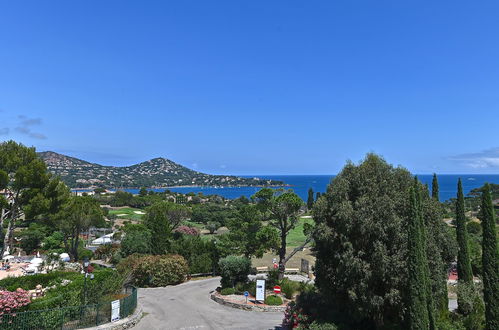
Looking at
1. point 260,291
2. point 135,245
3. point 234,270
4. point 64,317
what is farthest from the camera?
point 135,245

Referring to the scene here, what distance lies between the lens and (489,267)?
13820mm

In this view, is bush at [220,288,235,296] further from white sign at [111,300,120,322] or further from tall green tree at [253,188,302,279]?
white sign at [111,300,120,322]

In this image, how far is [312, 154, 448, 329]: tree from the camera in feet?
39.7

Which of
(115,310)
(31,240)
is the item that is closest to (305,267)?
(115,310)

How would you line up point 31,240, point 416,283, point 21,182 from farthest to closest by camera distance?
point 31,240, point 21,182, point 416,283

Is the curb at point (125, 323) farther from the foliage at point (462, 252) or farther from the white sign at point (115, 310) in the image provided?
the foliage at point (462, 252)

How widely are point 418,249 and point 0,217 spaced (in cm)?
2859

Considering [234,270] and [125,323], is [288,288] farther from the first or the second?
[125,323]

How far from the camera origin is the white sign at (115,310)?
16.1 m

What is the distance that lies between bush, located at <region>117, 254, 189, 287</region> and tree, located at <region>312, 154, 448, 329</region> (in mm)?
16415

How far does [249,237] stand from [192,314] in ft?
24.0

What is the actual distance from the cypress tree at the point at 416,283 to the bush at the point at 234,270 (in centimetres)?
1340

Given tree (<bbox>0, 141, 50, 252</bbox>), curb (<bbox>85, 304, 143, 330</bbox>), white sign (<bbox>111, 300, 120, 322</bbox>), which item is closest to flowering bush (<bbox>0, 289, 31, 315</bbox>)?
curb (<bbox>85, 304, 143, 330</bbox>)

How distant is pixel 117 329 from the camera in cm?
1599
